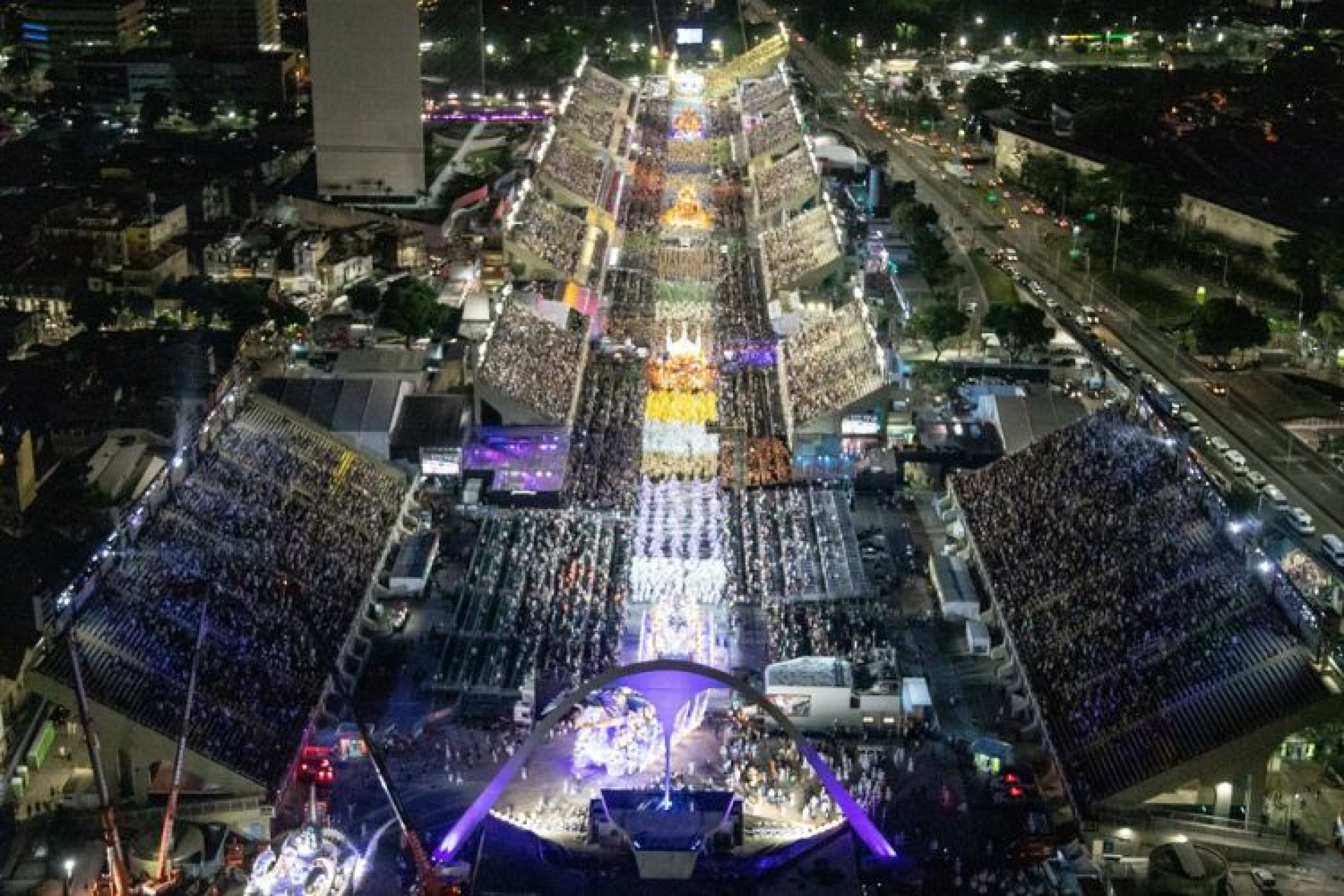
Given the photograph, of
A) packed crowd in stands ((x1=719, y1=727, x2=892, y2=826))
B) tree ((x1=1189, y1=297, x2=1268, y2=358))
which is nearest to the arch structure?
packed crowd in stands ((x1=719, y1=727, x2=892, y2=826))

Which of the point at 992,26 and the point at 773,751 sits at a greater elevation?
the point at 992,26

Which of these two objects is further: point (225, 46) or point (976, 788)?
point (225, 46)

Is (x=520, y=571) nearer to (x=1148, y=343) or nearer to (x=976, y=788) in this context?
(x=976, y=788)

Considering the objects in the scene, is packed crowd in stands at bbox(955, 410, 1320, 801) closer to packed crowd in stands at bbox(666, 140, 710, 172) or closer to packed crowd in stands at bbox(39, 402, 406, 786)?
packed crowd in stands at bbox(39, 402, 406, 786)

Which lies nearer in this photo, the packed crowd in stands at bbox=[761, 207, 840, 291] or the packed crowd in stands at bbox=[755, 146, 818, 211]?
the packed crowd in stands at bbox=[761, 207, 840, 291]

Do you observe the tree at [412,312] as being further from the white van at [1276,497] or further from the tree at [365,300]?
the white van at [1276,497]

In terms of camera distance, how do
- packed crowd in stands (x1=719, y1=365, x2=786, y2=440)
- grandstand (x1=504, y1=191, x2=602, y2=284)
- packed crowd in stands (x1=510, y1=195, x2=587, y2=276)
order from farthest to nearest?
1. packed crowd in stands (x1=510, y1=195, x2=587, y2=276)
2. grandstand (x1=504, y1=191, x2=602, y2=284)
3. packed crowd in stands (x1=719, y1=365, x2=786, y2=440)

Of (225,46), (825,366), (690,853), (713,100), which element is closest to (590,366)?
(825,366)

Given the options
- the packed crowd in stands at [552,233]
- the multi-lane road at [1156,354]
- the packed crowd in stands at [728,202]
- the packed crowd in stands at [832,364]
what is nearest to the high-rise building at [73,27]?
the packed crowd in stands at [728,202]
